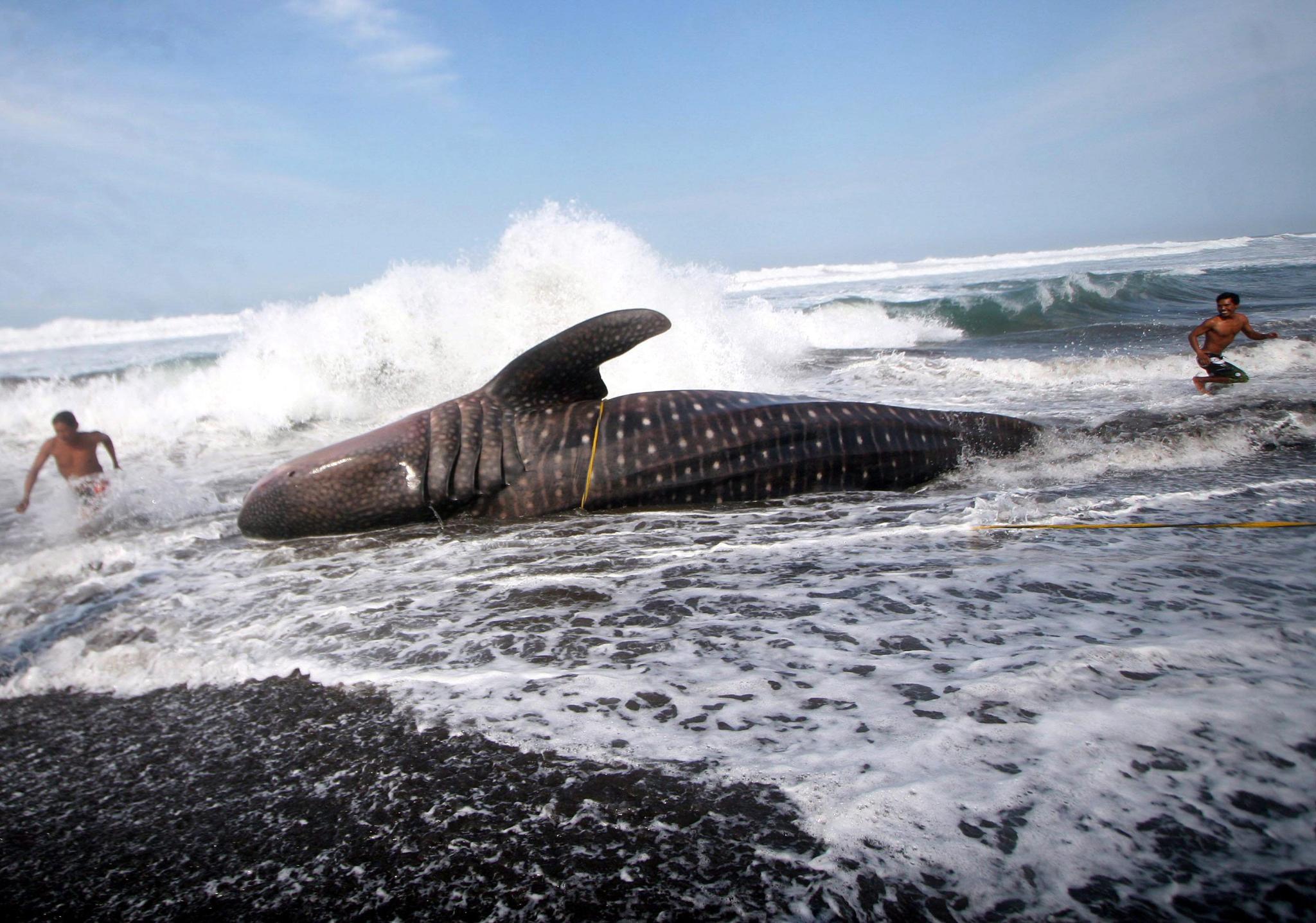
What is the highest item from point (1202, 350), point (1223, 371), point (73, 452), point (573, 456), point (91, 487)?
point (73, 452)

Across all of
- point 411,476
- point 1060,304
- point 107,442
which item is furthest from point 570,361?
point 1060,304

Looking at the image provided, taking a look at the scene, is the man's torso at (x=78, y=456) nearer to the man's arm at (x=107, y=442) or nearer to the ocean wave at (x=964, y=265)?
the man's arm at (x=107, y=442)

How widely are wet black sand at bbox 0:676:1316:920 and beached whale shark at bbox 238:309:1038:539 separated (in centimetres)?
245

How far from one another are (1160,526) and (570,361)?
136 inches

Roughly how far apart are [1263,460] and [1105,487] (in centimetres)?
145

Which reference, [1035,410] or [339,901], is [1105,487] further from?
[339,901]

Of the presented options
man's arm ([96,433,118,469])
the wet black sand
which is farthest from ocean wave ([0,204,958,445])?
the wet black sand

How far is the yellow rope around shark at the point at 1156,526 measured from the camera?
340 centimetres

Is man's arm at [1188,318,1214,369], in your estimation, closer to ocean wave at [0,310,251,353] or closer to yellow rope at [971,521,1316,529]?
yellow rope at [971,521,1316,529]

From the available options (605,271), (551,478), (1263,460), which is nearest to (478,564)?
(551,478)

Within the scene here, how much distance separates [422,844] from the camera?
169cm

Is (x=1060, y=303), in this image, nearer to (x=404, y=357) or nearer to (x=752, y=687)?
(x=404, y=357)

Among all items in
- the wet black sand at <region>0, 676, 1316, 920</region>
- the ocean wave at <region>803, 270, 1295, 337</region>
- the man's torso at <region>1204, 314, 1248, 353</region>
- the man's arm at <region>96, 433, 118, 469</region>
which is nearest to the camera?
the wet black sand at <region>0, 676, 1316, 920</region>

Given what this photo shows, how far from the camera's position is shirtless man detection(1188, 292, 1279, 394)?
319 inches
